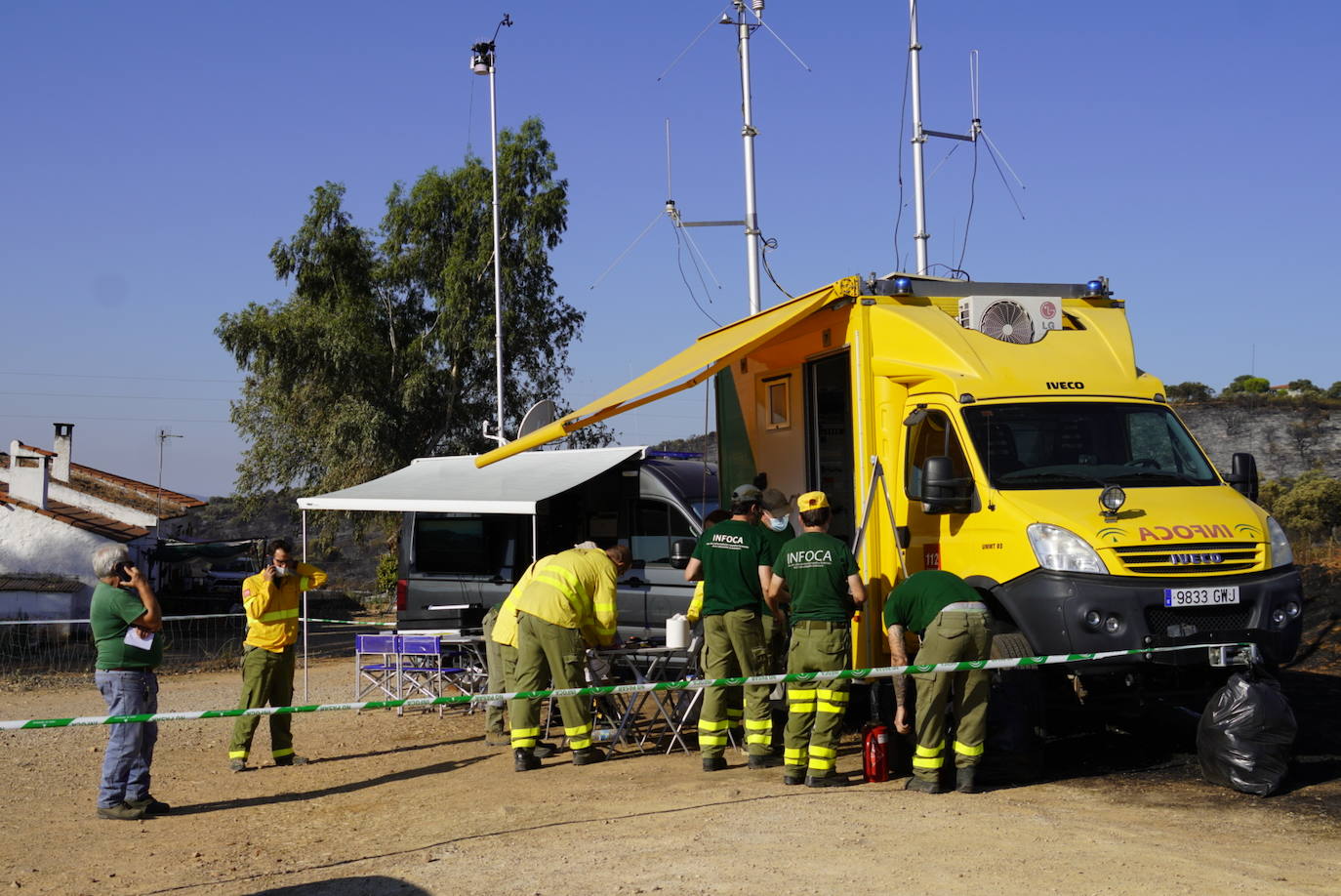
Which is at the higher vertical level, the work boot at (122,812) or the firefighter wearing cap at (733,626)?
the firefighter wearing cap at (733,626)

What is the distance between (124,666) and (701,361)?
4.44m

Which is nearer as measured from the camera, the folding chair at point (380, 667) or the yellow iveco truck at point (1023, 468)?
the yellow iveco truck at point (1023, 468)

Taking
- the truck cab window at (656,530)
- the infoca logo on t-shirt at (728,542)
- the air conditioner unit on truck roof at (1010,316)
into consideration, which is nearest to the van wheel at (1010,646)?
the infoca logo on t-shirt at (728,542)

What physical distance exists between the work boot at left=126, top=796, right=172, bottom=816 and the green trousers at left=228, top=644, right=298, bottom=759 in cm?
136

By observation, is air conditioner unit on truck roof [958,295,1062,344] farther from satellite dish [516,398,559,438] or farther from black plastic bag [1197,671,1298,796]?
satellite dish [516,398,559,438]

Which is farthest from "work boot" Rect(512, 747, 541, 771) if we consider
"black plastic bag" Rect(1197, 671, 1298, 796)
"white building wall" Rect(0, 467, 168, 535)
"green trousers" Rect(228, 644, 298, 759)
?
"white building wall" Rect(0, 467, 168, 535)

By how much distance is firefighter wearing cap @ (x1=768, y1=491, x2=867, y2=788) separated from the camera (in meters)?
7.78

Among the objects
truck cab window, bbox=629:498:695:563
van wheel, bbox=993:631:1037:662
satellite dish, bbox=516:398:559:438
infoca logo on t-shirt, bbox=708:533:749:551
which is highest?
satellite dish, bbox=516:398:559:438

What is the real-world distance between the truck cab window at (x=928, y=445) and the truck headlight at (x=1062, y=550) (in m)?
0.84

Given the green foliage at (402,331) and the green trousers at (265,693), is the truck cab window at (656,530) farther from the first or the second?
the green foliage at (402,331)

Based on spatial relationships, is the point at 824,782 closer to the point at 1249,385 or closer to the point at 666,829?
the point at 666,829

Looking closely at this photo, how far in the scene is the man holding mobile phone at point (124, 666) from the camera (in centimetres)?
797

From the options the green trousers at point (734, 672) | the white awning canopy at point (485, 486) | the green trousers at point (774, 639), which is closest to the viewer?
the green trousers at point (734, 672)

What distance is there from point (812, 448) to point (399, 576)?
5.44 meters
